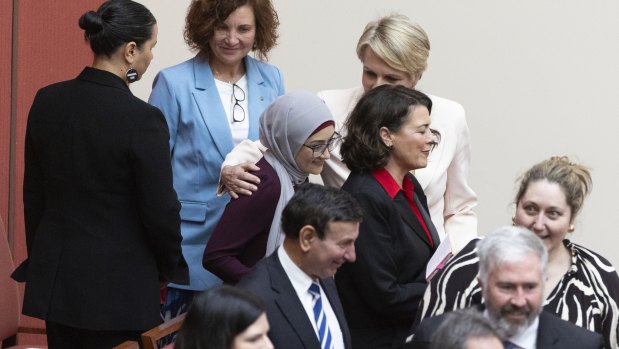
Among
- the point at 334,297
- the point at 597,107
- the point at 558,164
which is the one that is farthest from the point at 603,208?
the point at 334,297

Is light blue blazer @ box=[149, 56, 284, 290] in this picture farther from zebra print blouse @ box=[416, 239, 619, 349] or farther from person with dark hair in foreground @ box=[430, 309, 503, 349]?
person with dark hair in foreground @ box=[430, 309, 503, 349]

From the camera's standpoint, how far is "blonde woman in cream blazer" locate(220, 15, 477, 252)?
4.61 m

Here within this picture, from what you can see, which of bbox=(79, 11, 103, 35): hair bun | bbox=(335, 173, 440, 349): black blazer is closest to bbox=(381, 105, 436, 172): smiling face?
bbox=(335, 173, 440, 349): black blazer

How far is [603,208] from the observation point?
641 cm

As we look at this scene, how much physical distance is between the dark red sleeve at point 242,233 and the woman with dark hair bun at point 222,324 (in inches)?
37.9

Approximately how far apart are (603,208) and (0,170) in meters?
2.84

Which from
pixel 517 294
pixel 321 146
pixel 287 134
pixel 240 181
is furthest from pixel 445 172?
pixel 517 294

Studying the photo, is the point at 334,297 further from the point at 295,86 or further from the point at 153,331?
the point at 295,86

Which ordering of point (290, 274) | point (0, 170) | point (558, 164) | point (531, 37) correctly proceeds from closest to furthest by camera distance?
point (290, 274) < point (558, 164) < point (0, 170) < point (531, 37)

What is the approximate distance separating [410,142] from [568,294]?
2.22 feet

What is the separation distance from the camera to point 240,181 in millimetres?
4113

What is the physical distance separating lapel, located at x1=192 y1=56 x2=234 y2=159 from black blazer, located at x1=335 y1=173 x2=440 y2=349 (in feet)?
2.22

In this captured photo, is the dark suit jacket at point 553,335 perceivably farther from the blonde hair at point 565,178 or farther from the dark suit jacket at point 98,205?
the dark suit jacket at point 98,205

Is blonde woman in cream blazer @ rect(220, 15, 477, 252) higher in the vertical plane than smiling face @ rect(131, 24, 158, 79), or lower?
lower
